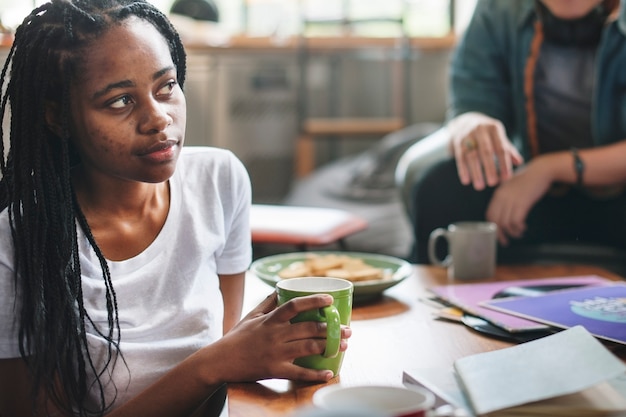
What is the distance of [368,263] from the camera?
4.61 ft

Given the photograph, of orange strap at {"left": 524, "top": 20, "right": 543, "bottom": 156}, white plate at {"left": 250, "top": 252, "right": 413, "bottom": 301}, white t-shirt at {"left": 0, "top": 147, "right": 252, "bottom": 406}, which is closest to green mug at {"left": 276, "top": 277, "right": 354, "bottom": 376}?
white t-shirt at {"left": 0, "top": 147, "right": 252, "bottom": 406}

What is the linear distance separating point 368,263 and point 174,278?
1.51 feet

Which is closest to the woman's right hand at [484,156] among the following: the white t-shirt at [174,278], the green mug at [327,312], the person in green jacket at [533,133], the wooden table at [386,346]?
the person in green jacket at [533,133]

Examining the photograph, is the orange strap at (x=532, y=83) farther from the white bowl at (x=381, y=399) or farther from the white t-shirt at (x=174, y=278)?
the white bowl at (x=381, y=399)

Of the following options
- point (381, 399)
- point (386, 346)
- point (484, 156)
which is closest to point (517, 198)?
point (484, 156)

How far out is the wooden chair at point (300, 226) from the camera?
1.95 m

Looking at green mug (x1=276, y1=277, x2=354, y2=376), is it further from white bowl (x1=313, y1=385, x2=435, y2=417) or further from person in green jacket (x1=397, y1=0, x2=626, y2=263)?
person in green jacket (x1=397, y1=0, x2=626, y2=263)

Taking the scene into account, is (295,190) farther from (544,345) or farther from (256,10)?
(544,345)

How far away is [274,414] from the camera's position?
2.65 ft

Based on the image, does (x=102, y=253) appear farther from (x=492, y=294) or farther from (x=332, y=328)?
(x=492, y=294)

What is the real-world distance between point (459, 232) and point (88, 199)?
0.67 metres

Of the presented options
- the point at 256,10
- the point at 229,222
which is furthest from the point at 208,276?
the point at 256,10

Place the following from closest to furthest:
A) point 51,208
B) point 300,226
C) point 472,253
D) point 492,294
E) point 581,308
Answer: point 51,208 → point 581,308 → point 492,294 → point 472,253 → point 300,226

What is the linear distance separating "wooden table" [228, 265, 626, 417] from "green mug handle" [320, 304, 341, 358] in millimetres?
59
